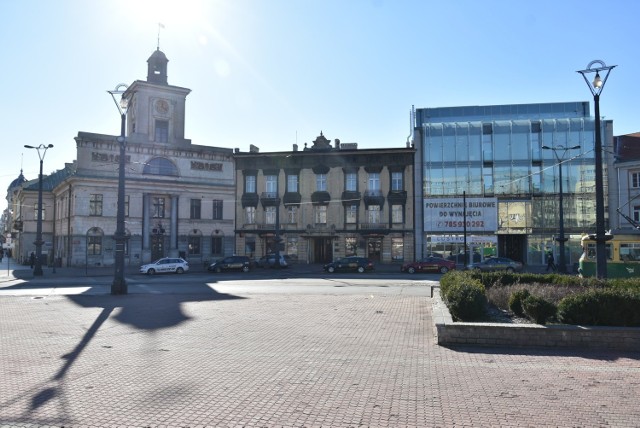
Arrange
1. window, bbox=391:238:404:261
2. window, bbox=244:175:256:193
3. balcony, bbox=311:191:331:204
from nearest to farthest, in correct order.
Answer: window, bbox=391:238:404:261 < balcony, bbox=311:191:331:204 < window, bbox=244:175:256:193

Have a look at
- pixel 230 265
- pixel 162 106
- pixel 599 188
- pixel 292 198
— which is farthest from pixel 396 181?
pixel 599 188

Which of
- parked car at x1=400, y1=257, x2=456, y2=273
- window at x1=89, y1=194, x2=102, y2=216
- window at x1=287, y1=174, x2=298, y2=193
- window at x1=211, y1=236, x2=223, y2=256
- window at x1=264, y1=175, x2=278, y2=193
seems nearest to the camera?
parked car at x1=400, y1=257, x2=456, y2=273

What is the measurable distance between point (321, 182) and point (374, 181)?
5.34m

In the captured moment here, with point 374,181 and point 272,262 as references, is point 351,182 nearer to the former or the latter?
point 374,181

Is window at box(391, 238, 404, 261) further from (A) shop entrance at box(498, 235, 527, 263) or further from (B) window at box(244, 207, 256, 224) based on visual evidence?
(B) window at box(244, 207, 256, 224)

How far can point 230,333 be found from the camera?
1161cm

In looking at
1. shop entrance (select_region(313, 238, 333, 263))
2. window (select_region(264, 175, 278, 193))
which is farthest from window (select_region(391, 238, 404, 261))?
window (select_region(264, 175, 278, 193))

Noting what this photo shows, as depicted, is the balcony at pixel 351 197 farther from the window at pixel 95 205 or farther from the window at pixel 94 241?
the window at pixel 94 241

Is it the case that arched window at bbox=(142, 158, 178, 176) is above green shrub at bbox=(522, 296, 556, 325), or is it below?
above

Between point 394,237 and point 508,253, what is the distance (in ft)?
35.9

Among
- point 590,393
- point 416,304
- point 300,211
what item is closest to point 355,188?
point 300,211

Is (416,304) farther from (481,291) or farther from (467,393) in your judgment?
→ (467,393)

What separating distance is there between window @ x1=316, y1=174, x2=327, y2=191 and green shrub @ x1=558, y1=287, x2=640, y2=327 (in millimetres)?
42282

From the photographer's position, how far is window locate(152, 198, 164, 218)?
5288 cm
